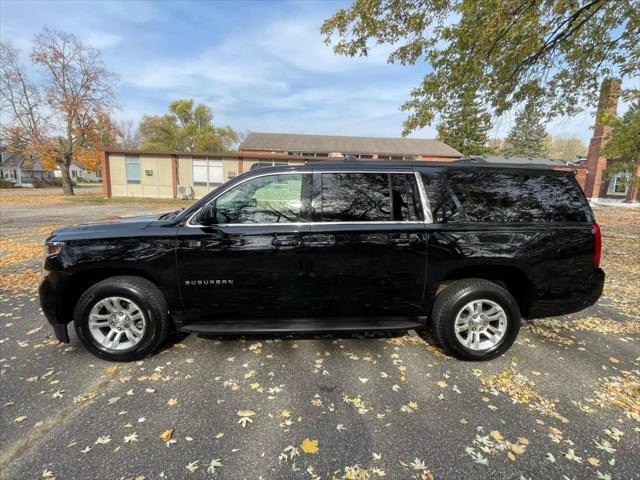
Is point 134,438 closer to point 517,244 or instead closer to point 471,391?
point 471,391

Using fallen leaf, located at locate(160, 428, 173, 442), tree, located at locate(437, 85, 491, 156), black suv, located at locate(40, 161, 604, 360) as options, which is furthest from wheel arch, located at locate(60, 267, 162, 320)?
tree, located at locate(437, 85, 491, 156)

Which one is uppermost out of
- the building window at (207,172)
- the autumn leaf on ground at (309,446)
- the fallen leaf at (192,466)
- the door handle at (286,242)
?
the building window at (207,172)

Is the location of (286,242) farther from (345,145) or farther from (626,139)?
(345,145)

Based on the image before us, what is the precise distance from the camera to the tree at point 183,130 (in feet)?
185

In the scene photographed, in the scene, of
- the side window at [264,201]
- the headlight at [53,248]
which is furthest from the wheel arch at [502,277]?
the headlight at [53,248]

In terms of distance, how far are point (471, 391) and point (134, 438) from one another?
2752 millimetres

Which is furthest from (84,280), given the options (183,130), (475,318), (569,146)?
(569,146)

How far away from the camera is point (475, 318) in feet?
11.3

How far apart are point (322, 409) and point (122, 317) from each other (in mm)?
2159

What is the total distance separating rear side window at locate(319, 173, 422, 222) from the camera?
3.29m

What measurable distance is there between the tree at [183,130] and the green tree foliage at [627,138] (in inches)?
2264

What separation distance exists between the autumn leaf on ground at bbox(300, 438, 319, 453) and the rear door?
1196 mm

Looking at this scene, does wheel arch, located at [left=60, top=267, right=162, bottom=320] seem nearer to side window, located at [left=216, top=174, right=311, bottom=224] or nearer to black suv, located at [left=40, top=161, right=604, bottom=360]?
black suv, located at [left=40, top=161, right=604, bottom=360]

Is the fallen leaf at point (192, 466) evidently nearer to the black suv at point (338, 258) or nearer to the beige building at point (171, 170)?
the black suv at point (338, 258)
